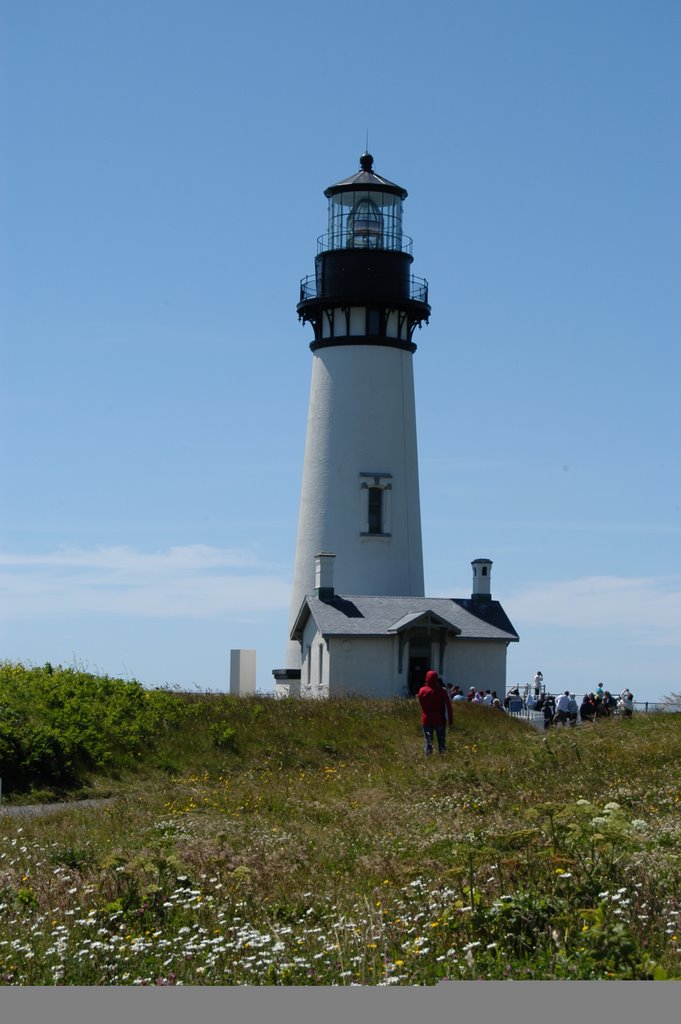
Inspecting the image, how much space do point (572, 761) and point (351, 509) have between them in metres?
25.5

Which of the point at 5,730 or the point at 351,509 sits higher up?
the point at 351,509

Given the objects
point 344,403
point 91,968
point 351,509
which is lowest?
point 91,968

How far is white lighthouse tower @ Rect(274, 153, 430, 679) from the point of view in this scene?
144 feet

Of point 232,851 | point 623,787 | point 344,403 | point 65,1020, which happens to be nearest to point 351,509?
point 344,403

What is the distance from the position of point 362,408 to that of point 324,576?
244 inches

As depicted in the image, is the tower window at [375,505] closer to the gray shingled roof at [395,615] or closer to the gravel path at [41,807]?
the gray shingled roof at [395,615]

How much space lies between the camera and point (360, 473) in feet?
144

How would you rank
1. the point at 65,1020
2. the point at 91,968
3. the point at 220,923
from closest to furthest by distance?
the point at 65,1020 < the point at 91,968 < the point at 220,923

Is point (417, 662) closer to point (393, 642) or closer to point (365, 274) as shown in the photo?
point (393, 642)

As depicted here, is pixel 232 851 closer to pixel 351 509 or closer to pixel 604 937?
pixel 604 937

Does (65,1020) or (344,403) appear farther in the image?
(344,403)

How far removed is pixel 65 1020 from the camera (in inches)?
185

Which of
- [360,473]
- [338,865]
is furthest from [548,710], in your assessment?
[338,865]

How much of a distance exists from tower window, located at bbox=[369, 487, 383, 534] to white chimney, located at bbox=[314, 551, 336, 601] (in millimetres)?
2241
